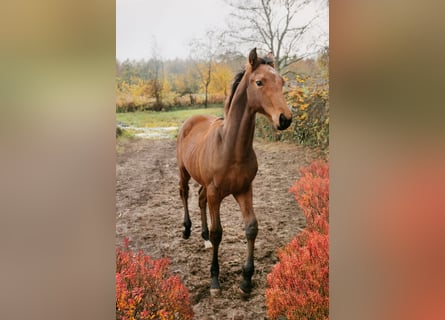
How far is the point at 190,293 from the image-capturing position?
215cm

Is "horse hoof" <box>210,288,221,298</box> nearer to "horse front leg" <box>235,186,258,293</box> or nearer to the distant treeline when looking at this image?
"horse front leg" <box>235,186,258,293</box>

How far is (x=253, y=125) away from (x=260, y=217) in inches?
18.8

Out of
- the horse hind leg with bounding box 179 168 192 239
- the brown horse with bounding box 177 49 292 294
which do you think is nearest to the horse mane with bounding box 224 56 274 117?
the brown horse with bounding box 177 49 292 294

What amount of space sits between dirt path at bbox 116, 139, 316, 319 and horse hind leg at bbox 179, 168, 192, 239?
22mm

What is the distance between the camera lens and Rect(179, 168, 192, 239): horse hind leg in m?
2.19

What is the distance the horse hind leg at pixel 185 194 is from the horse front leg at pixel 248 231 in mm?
268

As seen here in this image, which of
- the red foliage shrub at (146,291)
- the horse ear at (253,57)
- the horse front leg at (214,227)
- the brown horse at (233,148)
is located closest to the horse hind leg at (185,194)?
the brown horse at (233,148)

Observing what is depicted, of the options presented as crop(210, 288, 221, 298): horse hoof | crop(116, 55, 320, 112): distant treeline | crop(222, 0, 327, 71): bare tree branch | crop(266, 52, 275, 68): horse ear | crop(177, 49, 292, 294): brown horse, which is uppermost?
crop(222, 0, 327, 71): bare tree branch

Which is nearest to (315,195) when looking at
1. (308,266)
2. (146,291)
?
(308,266)

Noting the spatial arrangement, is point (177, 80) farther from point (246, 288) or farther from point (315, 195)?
point (246, 288)

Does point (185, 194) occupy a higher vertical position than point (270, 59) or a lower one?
lower

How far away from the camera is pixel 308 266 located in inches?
84.7

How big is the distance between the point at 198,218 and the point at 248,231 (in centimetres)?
27
